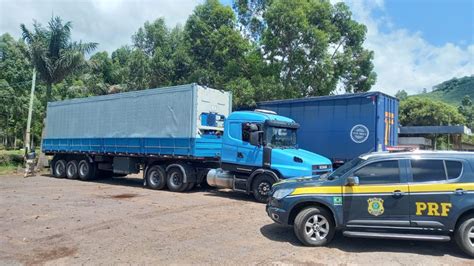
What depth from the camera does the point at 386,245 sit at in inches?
285

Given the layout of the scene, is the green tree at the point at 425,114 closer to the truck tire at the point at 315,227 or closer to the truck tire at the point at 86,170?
the truck tire at the point at 86,170

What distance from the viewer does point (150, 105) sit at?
1516 centimetres

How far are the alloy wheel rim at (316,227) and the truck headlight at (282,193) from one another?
604 mm

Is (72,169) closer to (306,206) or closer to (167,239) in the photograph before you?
(167,239)

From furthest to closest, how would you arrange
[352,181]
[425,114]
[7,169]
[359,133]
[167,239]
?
[425,114] < [7,169] < [359,133] < [167,239] < [352,181]

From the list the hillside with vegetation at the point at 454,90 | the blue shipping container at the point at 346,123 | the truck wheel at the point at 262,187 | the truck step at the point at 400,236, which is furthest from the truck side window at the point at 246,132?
the hillside with vegetation at the point at 454,90

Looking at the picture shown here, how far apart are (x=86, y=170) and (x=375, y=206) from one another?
47.8ft

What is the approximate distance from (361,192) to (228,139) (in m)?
6.26

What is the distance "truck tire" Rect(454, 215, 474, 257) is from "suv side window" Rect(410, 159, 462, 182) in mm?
715

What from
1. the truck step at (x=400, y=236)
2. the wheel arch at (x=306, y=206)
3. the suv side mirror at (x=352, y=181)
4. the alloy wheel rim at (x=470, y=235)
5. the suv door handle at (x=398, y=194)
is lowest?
the truck step at (x=400, y=236)

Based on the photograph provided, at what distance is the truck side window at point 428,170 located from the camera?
6684 mm

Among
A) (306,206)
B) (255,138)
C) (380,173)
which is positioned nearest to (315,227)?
(306,206)

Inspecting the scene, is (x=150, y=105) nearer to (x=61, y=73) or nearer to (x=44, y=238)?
(x=44, y=238)

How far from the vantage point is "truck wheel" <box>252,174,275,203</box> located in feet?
38.3
